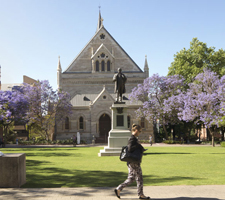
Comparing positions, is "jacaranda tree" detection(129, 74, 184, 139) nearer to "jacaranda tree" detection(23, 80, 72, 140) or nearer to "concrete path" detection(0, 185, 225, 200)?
"jacaranda tree" detection(23, 80, 72, 140)

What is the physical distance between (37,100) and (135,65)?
1904 centimetres

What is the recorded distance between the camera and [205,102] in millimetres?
32625

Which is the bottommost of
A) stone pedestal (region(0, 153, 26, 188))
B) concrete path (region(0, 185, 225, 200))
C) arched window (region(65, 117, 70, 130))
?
concrete path (region(0, 185, 225, 200))

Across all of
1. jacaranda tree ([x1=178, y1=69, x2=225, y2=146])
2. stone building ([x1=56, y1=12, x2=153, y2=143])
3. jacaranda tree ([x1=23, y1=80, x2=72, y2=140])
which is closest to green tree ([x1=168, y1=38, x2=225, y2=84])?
stone building ([x1=56, y1=12, x2=153, y2=143])

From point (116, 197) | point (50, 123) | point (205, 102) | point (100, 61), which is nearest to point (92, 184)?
point (116, 197)

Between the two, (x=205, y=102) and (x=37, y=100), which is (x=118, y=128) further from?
(x=37, y=100)

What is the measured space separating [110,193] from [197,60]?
42319 mm

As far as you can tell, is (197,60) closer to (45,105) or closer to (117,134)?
(45,105)

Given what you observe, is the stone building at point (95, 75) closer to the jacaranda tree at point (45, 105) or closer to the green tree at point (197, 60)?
the jacaranda tree at point (45, 105)

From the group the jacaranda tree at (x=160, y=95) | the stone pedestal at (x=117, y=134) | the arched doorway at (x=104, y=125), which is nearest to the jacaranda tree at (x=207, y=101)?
the jacaranda tree at (x=160, y=95)

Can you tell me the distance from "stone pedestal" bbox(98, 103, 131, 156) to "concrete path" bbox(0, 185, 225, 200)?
1168cm

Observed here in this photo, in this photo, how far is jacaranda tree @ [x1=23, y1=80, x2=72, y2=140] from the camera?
4316 centimetres

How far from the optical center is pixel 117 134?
2059 cm

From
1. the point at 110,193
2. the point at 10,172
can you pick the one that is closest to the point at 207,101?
the point at 110,193
